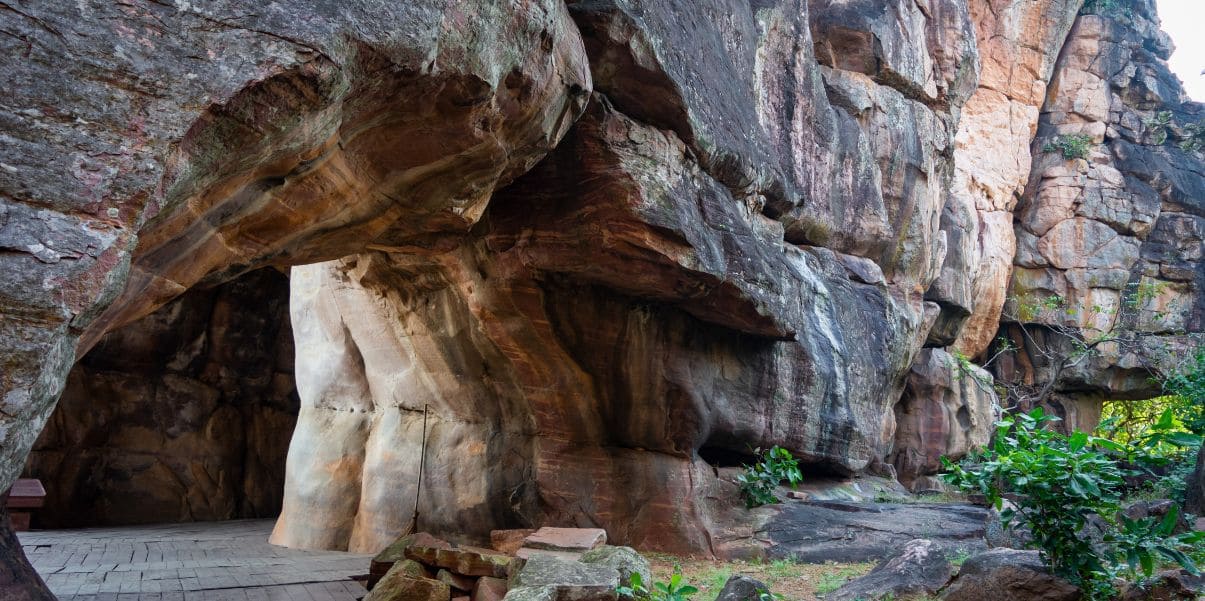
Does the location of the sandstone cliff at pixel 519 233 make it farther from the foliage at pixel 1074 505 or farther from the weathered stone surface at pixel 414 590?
the foliage at pixel 1074 505

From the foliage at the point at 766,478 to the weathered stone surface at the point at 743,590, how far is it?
4.51 m

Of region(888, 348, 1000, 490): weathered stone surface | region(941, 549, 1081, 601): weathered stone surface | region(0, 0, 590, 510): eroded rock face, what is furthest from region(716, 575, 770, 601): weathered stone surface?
region(888, 348, 1000, 490): weathered stone surface

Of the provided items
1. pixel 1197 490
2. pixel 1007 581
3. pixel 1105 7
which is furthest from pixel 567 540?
pixel 1105 7

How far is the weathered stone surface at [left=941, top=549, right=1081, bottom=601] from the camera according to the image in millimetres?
5895

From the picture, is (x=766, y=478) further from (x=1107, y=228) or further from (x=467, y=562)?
(x=1107, y=228)

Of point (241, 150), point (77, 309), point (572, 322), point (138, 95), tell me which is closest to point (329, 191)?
point (241, 150)

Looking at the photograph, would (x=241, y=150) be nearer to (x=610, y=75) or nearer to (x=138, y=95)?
(x=138, y=95)

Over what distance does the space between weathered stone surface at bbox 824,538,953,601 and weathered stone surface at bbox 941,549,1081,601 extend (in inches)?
7.4

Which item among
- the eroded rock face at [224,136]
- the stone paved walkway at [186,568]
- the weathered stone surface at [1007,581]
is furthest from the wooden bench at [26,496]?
the weathered stone surface at [1007,581]

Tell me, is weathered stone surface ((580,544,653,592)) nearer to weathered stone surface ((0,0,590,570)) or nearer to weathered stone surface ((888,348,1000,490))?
weathered stone surface ((0,0,590,570))

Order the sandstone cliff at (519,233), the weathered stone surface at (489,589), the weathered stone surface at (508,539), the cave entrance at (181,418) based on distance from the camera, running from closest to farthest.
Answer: the sandstone cliff at (519,233)
the weathered stone surface at (489,589)
the weathered stone surface at (508,539)
the cave entrance at (181,418)

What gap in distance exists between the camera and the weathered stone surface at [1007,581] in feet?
19.3

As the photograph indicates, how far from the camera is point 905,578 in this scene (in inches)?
271

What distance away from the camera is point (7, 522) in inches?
177
